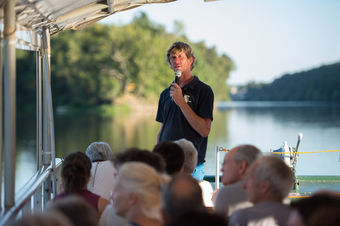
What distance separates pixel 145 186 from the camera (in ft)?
5.87

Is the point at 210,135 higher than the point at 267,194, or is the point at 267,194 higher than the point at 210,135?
the point at 267,194

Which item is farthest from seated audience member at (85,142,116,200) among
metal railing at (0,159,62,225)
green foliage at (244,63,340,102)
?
green foliage at (244,63,340,102)

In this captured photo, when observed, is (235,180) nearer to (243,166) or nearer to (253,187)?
(243,166)

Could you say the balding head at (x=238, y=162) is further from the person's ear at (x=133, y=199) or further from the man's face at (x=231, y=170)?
the person's ear at (x=133, y=199)

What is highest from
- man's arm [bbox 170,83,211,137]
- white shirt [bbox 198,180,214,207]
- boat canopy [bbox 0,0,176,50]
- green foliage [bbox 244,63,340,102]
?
green foliage [bbox 244,63,340,102]

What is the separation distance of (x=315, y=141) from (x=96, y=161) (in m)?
26.3

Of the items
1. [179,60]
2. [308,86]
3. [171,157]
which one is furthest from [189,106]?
[308,86]

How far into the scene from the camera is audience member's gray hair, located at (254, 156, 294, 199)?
75.7 inches

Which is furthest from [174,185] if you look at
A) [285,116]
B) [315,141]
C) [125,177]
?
[285,116]

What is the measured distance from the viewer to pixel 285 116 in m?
46.6

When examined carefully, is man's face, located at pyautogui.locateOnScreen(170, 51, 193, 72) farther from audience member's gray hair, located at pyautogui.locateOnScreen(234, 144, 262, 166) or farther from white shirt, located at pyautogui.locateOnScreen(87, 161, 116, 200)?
audience member's gray hair, located at pyautogui.locateOnScreen(234, 144, 262, 166)

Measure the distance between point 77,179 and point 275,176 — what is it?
0.91 m

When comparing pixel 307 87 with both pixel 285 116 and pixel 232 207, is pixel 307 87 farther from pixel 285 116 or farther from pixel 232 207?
pixel 232 207

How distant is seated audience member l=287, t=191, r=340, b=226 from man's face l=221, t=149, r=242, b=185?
82cm
